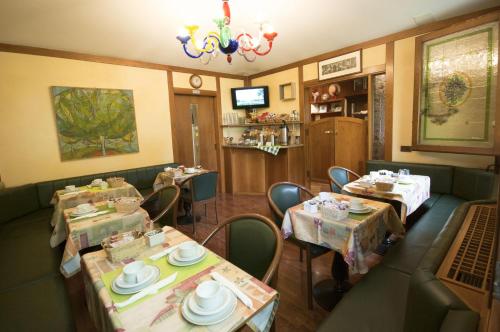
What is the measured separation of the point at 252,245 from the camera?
1447 millimetres

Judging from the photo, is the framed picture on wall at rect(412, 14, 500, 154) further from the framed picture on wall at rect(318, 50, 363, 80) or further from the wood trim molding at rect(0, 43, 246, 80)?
the wood trim molding at rect(0, 43, 246, 80)

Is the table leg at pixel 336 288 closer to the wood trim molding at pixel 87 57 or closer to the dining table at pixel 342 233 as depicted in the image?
the dining table at pixel 342 233

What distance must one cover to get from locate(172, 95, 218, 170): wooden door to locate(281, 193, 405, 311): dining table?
3.38m

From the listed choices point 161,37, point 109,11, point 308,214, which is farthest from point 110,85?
point 308,214

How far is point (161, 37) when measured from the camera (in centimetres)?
321

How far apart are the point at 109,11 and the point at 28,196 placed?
2.48 metres

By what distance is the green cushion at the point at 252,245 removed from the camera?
1354 millimetres

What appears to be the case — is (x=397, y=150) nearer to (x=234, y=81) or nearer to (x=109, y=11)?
(x=234, y=81)

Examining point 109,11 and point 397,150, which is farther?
point 397,150

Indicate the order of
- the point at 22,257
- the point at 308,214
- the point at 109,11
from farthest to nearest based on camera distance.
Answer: the point at 109,11 → the point at 22,257 → the point at 308,214

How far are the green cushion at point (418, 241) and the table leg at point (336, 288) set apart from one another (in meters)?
0.32

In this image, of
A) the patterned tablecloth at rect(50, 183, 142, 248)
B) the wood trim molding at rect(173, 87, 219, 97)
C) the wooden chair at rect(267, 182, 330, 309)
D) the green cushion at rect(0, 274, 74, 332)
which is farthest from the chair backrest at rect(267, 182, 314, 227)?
the wood trim molding at rect(173, 87, 219, 97)

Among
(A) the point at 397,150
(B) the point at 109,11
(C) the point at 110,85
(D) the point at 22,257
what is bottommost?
(D) the point at 22,257

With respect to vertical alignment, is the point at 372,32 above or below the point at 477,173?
above
